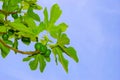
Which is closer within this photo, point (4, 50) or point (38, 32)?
point (38, 32)

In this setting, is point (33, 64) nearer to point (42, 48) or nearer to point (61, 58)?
point (42, 48)

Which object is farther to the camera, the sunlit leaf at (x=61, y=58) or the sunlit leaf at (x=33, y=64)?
the sunlit leaf at (x=33, y=64)

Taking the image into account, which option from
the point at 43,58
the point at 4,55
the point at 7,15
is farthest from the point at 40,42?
the point at 4,55

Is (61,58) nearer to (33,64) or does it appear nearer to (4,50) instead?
(33,64)

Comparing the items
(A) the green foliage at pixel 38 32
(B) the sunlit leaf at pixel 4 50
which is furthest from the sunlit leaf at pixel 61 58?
(B) the sunlit leaf at pixel 4 50

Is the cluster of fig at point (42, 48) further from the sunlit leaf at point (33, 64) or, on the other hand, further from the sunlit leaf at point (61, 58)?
the sunlit leaf at point (33, 64)

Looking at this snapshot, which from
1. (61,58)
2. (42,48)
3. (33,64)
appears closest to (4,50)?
(33,64)

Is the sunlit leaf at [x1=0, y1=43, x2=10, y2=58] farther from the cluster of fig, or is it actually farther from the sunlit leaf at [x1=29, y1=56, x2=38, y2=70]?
the cluster of fig

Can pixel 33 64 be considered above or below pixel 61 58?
below

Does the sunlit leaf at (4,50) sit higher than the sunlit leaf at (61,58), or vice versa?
the sunlit leaf at (61,58)

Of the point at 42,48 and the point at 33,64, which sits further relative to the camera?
the point at 33,64

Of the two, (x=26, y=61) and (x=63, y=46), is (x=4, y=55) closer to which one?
(x=26, y=61)

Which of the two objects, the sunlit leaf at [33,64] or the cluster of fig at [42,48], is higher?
the cluster of fig at [42,48]

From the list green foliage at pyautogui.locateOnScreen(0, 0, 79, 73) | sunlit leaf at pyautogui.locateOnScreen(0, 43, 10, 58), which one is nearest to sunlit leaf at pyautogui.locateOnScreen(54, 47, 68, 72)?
green foliage at pyautogui.locateOnScreen(0, 0, 79, 73)
